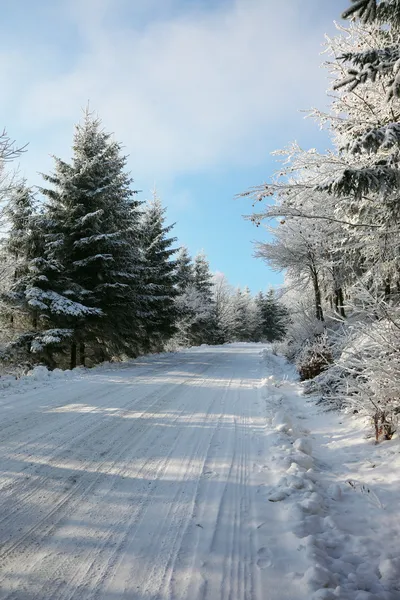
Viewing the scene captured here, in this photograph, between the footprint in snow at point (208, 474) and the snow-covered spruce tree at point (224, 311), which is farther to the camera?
the snow-covered spruce tree at point (224, 311)

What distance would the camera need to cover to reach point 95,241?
13352 millimetres

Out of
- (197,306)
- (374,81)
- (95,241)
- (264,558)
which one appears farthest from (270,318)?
(264,558)

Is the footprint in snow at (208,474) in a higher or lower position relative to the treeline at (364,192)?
lower

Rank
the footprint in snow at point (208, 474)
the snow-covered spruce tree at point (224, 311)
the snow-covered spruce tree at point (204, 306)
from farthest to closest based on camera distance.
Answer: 1. the snow-covered spruce tree at point (224, 311)
2. the snow-covered spruce tree at point (204, 306)
3. the footprint in snow at point (208, 474)

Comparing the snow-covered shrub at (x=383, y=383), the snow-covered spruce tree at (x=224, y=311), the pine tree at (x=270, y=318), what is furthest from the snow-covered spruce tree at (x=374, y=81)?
the pine tree at (x=270, y=318)

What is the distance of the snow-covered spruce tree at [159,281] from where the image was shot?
1891 centimetres

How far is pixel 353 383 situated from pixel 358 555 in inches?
104

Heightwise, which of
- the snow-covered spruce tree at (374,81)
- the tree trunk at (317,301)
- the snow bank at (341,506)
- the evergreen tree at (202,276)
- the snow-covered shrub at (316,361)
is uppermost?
the evergreen tree at (202,276)

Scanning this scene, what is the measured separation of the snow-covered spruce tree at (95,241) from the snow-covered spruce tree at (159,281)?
360 cm

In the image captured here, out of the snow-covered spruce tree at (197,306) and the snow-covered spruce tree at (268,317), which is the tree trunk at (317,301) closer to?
the snow-covered spruce tree at (197,306)

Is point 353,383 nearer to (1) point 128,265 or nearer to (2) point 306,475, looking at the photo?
(2) point 306,475

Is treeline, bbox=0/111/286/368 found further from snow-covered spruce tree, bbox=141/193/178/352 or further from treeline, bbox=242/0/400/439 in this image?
treeline, bbox=242/0/400/439

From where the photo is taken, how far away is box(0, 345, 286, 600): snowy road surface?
2.28 meters

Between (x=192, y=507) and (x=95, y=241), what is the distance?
38.2 ft
